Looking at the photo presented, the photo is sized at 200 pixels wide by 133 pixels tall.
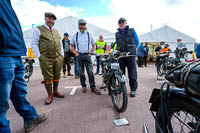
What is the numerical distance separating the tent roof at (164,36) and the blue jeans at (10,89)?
11.0 metres

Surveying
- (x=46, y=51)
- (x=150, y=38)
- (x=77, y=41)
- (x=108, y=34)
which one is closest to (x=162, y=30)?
(x=150, y=38)

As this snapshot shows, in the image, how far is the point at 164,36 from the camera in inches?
435

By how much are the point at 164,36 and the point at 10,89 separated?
12.6 meters

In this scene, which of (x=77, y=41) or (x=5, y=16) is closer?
(x=5, y=16)

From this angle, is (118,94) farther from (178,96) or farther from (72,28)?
(72,28)

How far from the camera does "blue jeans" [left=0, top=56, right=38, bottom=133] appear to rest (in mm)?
1063

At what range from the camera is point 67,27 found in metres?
10.6

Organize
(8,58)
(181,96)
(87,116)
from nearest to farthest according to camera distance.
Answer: (181,96) < (8,58) < (87,116)

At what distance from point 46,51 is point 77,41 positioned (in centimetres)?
88

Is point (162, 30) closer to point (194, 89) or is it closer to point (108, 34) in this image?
point (108, 34)

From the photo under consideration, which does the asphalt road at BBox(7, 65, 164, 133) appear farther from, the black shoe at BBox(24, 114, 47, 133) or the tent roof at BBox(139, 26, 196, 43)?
the tent roof at BBox(139, 26, 196, 43)

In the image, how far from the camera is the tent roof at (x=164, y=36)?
1082 cm

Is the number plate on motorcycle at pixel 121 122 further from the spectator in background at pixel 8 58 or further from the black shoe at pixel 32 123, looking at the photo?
the spectator in background at pixel 8 58

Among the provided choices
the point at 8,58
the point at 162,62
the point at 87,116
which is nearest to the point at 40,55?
the point at 8,58
